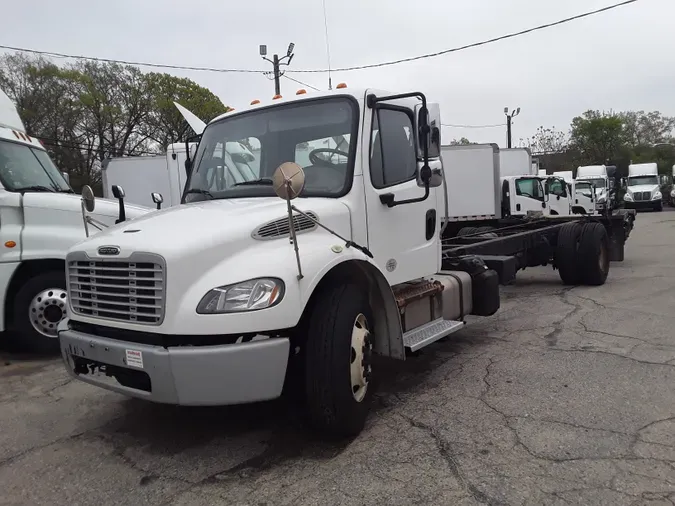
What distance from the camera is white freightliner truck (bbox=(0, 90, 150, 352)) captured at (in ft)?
20.8

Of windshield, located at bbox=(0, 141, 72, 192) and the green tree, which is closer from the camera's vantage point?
windshield, located at bbox=(0, 141, 72, 192)

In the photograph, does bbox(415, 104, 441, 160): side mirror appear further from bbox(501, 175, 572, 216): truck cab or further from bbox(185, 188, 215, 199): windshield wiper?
bbox(501, 175, 572, 216): truck cab

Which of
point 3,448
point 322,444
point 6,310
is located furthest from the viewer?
point 6,310

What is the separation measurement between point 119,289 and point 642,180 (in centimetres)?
4048

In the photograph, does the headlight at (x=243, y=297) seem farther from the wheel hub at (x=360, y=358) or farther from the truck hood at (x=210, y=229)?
the wheel hub at (x=360, y=358)

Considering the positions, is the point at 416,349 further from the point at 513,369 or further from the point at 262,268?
the point at 262,268

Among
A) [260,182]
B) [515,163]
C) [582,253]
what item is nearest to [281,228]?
[260,182]

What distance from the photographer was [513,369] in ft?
18.0

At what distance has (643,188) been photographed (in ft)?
123

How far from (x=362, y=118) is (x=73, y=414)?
3.35 meters

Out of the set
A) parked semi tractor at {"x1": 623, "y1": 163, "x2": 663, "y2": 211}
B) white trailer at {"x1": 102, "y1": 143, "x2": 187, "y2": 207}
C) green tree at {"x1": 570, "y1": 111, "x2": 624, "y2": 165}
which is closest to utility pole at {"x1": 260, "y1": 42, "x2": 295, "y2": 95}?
white trailer at {"x1": 102, "y1": 143, "x2": 187, "y2": 207}

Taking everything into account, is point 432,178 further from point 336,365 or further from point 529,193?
point 529,193

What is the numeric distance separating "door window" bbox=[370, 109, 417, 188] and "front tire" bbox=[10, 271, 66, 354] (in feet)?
13.0

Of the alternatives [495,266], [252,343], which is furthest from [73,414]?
[495,266]
